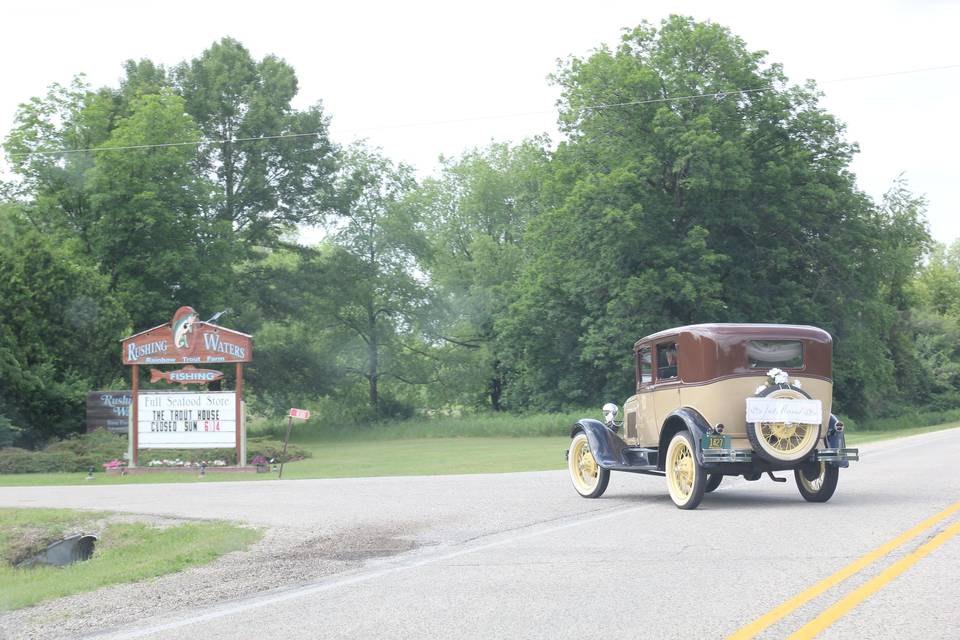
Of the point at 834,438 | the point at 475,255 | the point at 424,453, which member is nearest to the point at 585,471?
the point at 834,438

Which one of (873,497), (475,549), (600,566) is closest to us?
(600,566)

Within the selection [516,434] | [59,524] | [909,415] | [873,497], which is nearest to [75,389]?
[516,434]

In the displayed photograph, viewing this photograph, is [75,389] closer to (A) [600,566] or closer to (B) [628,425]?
(B) [628,425]

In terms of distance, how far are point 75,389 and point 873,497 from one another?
29969 mm

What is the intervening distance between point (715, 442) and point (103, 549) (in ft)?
25.1

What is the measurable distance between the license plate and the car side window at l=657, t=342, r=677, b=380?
1.53 metres

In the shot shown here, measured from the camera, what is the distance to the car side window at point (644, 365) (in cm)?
1549

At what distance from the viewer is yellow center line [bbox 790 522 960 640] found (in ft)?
21.1

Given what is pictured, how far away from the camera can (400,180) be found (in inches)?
2522

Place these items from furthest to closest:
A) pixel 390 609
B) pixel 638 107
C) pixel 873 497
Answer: pixel 638 107, pixel 873 497, pixel 390 609

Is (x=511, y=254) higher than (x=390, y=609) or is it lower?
higher

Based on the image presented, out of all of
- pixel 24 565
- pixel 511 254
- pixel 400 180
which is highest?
pixel 400 180

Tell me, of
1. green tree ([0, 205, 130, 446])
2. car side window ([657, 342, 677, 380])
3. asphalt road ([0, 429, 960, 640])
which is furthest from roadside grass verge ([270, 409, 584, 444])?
asphalt road ([0, 429, 960, 640])

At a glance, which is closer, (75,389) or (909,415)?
(75,389)
